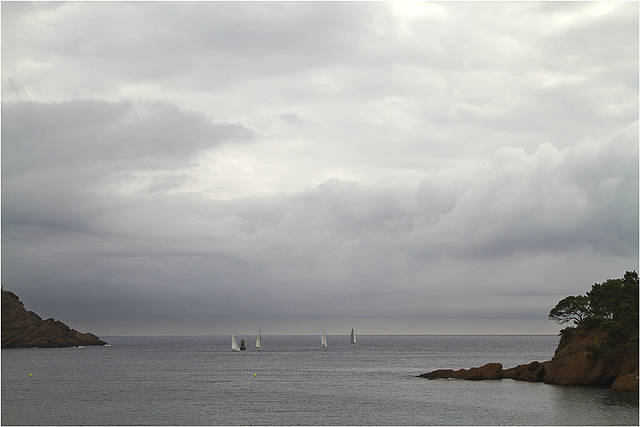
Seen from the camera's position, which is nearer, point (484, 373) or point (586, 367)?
point (586, 367)

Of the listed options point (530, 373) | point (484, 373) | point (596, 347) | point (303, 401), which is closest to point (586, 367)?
point (596, 347)

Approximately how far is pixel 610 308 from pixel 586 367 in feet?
34.7

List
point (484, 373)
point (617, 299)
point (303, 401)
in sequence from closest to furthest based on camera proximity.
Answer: point (303, 401) → point (617, 299) → point (484, 373)

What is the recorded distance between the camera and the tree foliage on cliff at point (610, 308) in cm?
9025

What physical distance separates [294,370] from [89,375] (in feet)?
158

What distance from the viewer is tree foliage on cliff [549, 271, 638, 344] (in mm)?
90250

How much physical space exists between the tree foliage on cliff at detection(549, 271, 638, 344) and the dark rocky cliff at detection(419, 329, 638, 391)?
198 cm

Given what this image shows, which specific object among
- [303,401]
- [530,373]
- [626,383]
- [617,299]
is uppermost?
[617,299]

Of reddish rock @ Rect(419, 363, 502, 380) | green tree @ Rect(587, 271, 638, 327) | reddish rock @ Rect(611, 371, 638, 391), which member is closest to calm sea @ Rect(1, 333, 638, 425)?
reddish rock @ Rect(611, 371, 638, 391)

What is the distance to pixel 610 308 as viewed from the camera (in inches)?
3922

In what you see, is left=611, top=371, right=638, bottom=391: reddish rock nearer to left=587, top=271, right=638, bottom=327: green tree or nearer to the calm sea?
the calm sea

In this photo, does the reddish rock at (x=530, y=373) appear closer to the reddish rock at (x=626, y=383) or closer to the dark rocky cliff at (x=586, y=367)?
the dark rocky cliff at (x=586, y=367)

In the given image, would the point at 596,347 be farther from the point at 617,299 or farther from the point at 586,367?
the point at 617,299

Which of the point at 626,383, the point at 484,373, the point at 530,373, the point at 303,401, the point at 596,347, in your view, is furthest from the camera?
the point at 484,373
